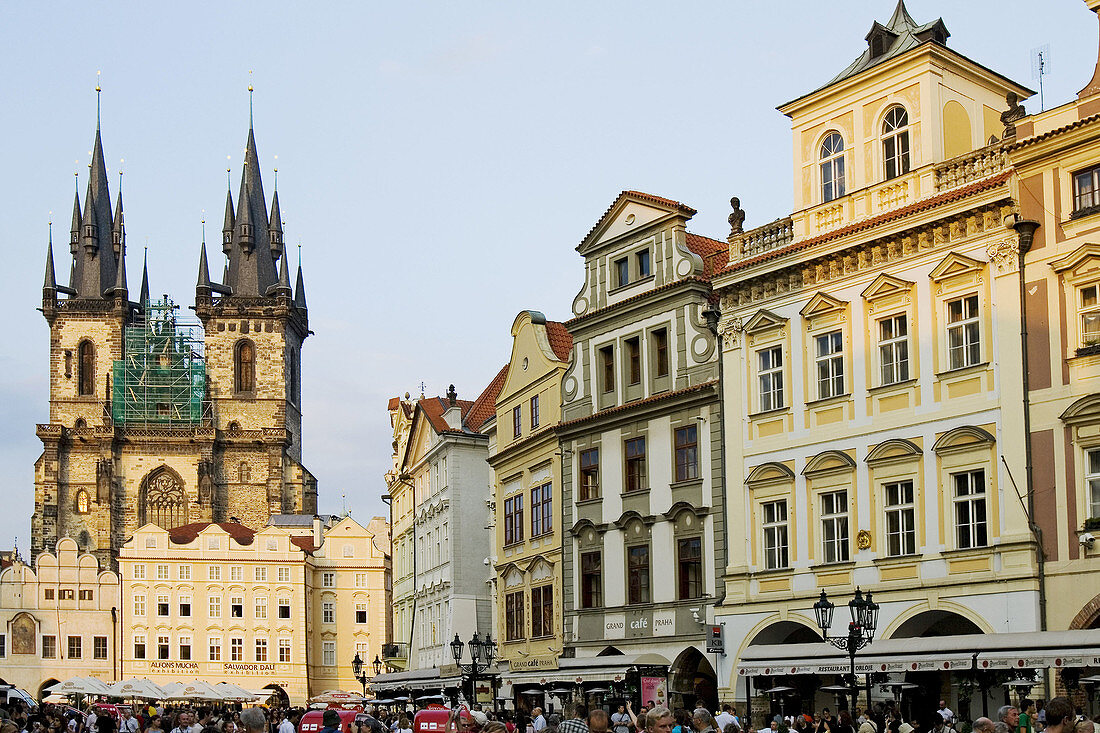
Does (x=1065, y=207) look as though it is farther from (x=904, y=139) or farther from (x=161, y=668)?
(x=161, y=668)

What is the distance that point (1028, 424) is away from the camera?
29.6 m

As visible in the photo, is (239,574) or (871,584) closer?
(871,584)

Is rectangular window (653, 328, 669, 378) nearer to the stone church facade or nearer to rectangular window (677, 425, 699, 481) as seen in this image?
rectangular window (677, 425, 699, 481)

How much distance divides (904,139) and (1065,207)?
4.87 m

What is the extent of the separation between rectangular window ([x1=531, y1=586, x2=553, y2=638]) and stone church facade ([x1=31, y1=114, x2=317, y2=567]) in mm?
74799

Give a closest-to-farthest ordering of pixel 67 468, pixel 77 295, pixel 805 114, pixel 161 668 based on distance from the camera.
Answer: pixel 805 114 < pixel 161 668 < pixel 67 468 < pixel 77 295

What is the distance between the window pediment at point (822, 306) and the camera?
33625 mm

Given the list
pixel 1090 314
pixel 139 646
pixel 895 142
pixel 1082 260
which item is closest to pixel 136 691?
pixel 139 646

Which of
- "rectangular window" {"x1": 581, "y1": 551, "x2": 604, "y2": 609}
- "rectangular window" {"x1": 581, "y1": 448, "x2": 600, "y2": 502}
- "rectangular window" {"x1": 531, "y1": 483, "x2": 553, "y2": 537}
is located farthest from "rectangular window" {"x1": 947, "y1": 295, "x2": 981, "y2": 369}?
"rectangular window" {"x1": 531, "y1": 483, "x2": 553, "y2": 537}

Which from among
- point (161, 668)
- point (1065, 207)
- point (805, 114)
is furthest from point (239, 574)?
point (1065, 207)

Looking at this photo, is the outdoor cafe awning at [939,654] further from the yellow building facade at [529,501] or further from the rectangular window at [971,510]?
the yellow building facade at [529,501]

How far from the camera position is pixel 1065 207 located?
1156 inches

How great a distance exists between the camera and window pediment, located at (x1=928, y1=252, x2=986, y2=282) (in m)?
30.6

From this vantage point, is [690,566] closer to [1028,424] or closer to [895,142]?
[1028,424]
